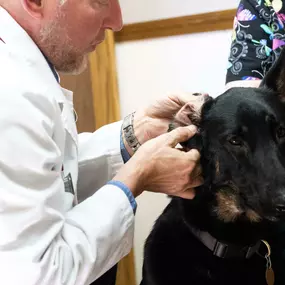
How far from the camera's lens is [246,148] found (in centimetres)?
110

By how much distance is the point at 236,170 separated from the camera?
3.63 ft

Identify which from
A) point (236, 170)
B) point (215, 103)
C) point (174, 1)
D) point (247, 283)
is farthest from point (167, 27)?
point (247, 283)

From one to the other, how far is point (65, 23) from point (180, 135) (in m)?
0.37

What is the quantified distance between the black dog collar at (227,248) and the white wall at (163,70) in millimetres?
951

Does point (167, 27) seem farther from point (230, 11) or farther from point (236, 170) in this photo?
point (236, 170)

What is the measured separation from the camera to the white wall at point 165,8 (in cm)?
188

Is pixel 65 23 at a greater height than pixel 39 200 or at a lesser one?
greater

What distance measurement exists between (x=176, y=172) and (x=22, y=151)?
38cm

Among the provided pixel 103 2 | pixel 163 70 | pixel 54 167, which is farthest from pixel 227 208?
pixel 163 70

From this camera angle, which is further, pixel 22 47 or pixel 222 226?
pixel 222 226

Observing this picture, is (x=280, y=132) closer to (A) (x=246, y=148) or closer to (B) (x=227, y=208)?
(A) (x=246, y=148)

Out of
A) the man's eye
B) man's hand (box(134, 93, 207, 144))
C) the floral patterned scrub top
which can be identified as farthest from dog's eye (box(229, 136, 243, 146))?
the man's eye

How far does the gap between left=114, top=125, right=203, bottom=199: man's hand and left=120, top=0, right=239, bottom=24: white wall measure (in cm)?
92

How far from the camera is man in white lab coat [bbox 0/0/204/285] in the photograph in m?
0.79
